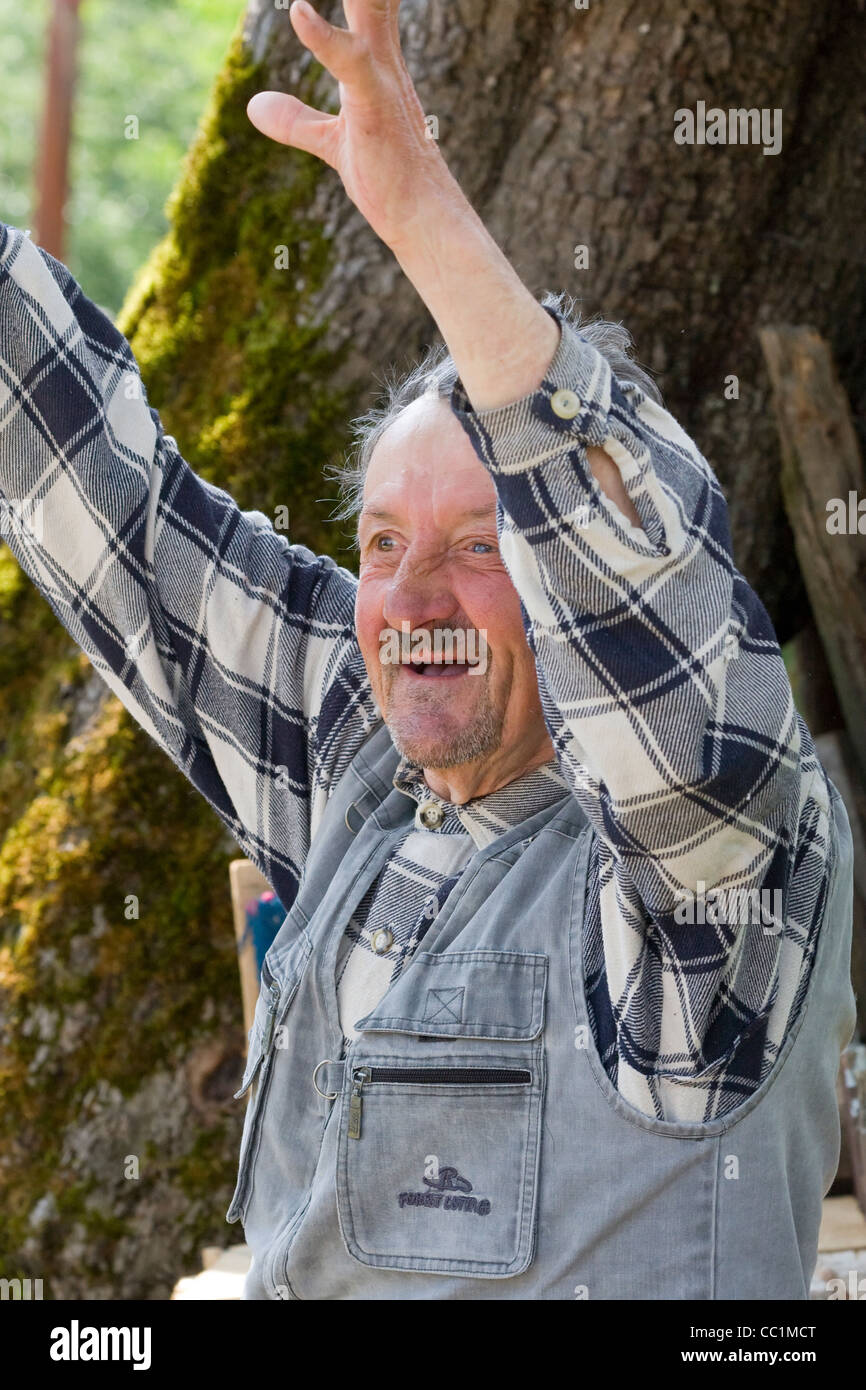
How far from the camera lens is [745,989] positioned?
1.52 meters

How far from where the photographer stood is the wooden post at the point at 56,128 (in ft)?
34.9

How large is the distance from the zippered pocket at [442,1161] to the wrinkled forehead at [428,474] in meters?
0.65

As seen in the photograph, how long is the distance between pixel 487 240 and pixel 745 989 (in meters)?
0.82

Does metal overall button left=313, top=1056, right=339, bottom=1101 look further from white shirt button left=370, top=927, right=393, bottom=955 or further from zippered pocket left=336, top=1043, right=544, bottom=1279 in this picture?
white shirt button left=370, top=927, right=393, bottom=955

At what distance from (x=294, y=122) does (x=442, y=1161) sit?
3.77 feet

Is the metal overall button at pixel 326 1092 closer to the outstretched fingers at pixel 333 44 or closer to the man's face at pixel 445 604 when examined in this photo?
the man's face at pixel 445 604

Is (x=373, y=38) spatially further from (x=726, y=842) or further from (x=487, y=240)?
(x=726, y=842)

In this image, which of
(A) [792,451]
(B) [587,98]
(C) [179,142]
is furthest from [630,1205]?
(C) [179,142]

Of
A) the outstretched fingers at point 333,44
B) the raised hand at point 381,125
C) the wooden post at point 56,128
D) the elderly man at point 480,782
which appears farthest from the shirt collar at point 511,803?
the wooden post at point 56,128

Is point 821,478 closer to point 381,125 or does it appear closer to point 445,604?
point 445,604

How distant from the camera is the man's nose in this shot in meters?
1.75

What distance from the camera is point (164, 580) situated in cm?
214

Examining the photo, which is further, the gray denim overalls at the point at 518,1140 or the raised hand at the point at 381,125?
the gray denim overalls at the point at 518,1140

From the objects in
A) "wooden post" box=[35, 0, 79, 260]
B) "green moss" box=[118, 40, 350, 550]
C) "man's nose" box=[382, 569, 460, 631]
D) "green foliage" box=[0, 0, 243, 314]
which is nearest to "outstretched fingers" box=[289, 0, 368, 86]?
"man's nose" box=[382, 569, 460, 631]
